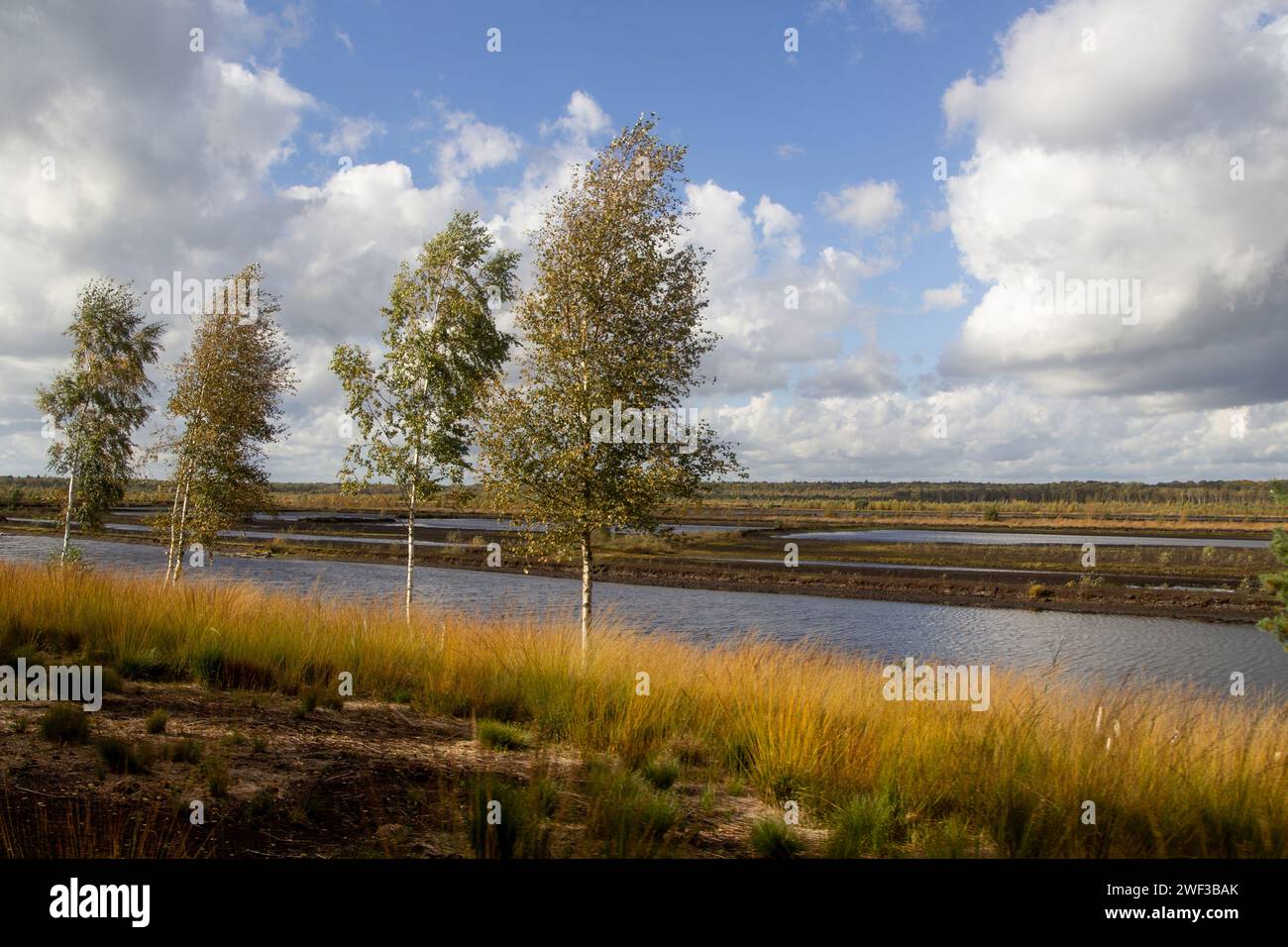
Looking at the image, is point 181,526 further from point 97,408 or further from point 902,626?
point 902,626

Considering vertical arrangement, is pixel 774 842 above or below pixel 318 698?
below

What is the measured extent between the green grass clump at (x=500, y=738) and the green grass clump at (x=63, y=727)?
3.62 m

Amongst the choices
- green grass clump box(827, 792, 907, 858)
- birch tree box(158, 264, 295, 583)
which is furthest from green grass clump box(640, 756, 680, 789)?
birch tree box(158, 264, 295, 583)

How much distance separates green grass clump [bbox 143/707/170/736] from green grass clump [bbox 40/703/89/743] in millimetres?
505

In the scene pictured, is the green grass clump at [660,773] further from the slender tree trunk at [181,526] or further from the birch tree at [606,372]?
the slender tree trunk at [181,526]

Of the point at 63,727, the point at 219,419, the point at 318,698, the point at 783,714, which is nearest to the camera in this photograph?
the point at 63,727

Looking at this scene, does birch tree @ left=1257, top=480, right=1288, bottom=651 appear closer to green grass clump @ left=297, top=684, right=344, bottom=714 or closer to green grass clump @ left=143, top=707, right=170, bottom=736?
green grass clump @ left=297, top=684, right=344, bottom=714

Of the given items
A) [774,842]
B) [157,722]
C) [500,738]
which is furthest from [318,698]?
[774,842]

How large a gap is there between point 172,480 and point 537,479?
50.9ft

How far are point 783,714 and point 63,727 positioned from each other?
692 cm

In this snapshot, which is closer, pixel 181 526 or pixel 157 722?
pixel 157 722

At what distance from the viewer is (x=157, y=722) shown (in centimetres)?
768
